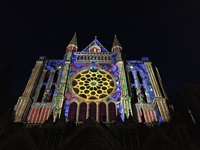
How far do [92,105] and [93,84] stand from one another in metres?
3.19

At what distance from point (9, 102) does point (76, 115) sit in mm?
8507

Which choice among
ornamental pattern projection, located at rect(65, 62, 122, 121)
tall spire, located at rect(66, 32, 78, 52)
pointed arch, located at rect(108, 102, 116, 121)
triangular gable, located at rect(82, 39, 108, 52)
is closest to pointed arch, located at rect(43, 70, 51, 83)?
ornamental pattern projection, located at rect(65, 62, 122, 121)

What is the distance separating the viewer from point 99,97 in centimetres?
2158

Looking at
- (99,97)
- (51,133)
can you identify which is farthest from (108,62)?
(51,133)

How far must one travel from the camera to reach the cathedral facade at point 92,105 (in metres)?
14.2

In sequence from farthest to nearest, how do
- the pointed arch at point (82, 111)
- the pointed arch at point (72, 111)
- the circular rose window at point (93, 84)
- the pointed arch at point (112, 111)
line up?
the circular rose window at point (93, 84)
the pointed arch at point (112, 111)
the pointed arch at point (72, 111)
the pointed arch at point (82, 111)

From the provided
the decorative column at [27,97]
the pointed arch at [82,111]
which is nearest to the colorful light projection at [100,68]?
the pointed arch at [82,111]

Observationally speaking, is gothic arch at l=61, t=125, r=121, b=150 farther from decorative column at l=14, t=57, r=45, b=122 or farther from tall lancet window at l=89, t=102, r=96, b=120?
decorative column at l=14, t=57, r=45, b=122

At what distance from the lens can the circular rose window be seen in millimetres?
21861

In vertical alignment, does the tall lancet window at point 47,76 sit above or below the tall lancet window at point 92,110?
above

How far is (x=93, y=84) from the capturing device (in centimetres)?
2325

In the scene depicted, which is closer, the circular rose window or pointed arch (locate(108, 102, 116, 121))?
pointed arch (locate(108, 102, 116, 121))

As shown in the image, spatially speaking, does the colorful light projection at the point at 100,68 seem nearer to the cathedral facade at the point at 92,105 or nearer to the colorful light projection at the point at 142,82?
the cathedral facade at the point at 92,105

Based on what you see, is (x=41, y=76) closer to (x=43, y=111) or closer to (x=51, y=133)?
(x=43, y=111)
